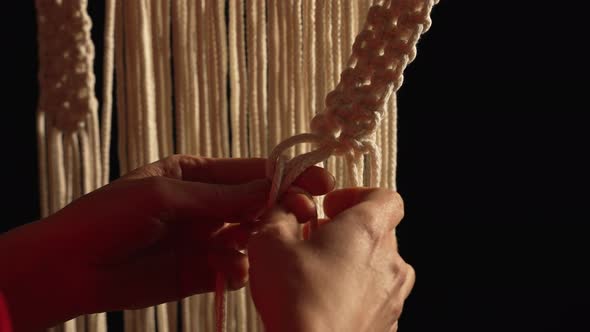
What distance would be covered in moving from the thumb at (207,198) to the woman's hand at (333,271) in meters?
0.05

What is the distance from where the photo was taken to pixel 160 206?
682mm

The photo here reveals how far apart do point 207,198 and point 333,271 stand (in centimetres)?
18

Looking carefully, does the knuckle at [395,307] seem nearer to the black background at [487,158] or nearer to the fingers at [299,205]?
the fingers at [299,205]

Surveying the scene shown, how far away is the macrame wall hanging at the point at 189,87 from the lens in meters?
0.87

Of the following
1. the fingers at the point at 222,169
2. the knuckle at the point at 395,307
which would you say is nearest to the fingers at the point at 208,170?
the fingers at the point at 222,169

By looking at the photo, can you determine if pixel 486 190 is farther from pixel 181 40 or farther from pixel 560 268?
pixel 181 40

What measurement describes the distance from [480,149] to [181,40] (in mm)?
495

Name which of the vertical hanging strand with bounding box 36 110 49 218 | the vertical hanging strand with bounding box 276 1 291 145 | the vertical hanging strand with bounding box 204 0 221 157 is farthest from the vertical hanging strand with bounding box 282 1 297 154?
the vertical hanging strand with bounding box 36 110 49 218

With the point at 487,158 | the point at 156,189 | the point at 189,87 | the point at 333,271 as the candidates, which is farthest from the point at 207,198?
the point at 487,158

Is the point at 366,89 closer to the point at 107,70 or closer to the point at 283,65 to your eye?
the point at 283,65

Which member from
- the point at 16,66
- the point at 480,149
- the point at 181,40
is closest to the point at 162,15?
the point at 181,40

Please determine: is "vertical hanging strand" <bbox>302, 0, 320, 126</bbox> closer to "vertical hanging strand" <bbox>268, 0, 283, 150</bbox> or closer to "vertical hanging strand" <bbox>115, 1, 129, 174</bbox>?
"vertical hanging strand" <bbox>268, 0, 283, 150</bbox>

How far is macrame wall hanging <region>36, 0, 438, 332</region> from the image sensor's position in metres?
0.87

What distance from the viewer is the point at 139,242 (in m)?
0.73
